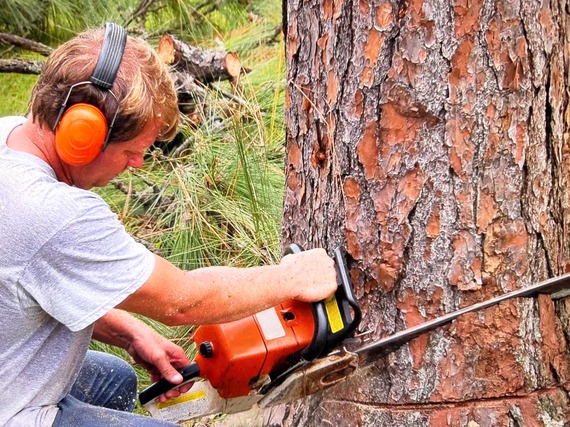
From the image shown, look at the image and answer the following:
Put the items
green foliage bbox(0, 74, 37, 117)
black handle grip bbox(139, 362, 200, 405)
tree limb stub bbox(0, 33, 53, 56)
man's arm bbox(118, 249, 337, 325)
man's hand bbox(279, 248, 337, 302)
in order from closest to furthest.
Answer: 1. man's arm bbox(118, 249, 337, 325)
2. man's hand bbox(279, 248, 337, 302)
3. black handle grip bbox(139, 362, 200, 405)
4. tree limb stub bbox(0, 33, 53, 56)
5. green foliage bbox(0, 74, 37, 117)

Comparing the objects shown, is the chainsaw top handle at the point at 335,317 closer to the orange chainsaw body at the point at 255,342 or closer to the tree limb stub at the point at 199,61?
the orange chainsaw body at the point at 255,342

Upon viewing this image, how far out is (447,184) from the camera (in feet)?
5.11

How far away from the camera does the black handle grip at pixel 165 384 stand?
1.75 metres

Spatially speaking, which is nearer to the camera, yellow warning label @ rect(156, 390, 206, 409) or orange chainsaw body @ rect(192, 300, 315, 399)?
orange chainsaw body @ rect(192, 300, 315, 399)

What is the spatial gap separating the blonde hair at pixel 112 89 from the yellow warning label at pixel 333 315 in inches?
22.6

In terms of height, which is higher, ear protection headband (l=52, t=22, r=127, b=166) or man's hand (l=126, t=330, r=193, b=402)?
ear protection headband (l=52, t=22, r=127, b=166)

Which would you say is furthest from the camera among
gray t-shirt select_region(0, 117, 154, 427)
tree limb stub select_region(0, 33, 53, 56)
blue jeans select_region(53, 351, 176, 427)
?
tree limb stub select_region(0, 33, 53, 56)

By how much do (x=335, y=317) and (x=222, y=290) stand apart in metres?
0.29

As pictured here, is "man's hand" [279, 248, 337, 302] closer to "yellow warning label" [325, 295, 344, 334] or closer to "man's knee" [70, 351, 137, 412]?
"yellow warning label" [325, 295, 344, 334]

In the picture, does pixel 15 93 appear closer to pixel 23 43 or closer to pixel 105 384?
pixel 23 43

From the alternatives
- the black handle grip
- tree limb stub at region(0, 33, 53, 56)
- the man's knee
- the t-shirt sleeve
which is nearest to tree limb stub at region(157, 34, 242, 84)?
tree limb stub at region(0, 33, 53, 56)

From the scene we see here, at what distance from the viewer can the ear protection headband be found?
1.35 m

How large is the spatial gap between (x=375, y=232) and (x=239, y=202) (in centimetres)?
160

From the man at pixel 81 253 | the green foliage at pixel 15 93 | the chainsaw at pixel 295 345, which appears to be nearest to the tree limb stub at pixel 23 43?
the green foliage at pixel 15 93
